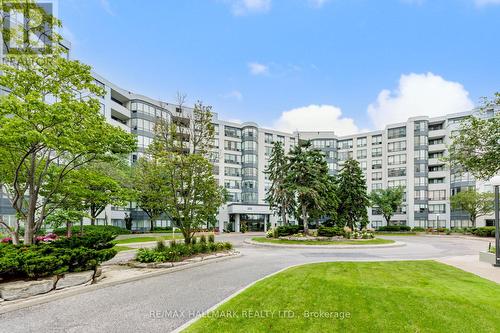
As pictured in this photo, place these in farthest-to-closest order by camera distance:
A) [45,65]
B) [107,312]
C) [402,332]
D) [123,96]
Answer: [123,96] → [45,65] → [107,312] → [402,332]

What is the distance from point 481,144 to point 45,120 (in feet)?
66.4

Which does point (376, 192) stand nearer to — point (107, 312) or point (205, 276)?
point (205, 276)

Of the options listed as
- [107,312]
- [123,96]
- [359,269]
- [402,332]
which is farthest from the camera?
[123,96]

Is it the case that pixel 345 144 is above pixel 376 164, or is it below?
above

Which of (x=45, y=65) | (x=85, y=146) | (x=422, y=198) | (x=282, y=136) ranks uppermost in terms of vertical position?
(x=282, y=136)

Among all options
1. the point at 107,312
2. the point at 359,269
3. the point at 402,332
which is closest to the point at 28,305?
the point at 107,312

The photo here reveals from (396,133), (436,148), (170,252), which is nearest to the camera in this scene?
(170,252)

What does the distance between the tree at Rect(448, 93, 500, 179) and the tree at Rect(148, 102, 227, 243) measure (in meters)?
14.7

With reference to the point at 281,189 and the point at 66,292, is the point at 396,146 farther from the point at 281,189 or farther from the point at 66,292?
the point at 66,292

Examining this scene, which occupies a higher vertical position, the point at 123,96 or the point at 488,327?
the point at 123,96

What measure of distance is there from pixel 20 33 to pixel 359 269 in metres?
18.2

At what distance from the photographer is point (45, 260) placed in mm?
9109

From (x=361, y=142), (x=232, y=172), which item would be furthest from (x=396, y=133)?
(x=232, y=172)

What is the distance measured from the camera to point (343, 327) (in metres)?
6.40
